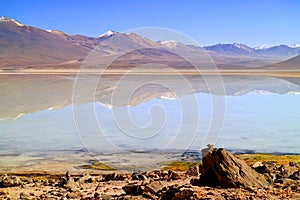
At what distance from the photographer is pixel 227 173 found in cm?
1075

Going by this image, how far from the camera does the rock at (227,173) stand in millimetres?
10703

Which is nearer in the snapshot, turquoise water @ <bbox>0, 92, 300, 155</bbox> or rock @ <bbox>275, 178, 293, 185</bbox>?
rock @ <bbox>275, 178, 293, 185</bbox>

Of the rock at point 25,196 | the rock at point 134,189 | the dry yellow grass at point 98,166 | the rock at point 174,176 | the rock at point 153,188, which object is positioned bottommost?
the dry yellow grass at point 98,166

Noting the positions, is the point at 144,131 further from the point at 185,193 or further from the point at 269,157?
the point at 185,193

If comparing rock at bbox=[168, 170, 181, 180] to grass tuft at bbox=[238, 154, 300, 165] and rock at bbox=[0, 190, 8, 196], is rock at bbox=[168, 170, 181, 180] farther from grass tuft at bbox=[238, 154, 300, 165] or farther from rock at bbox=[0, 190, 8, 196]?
grass tuft at bbox=[238, 154, 300, 165]

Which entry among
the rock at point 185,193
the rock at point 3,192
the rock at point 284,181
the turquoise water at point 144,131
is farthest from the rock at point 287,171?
the turquoise water at point 144,131

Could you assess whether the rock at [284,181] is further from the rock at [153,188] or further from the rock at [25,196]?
the rock at [25,196]

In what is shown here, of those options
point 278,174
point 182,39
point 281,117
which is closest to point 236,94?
point 281,117

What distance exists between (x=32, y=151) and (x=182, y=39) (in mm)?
12880

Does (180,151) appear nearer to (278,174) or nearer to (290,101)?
(278,174)

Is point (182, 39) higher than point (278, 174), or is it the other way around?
point (182, 39)

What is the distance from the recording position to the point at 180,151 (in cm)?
2798

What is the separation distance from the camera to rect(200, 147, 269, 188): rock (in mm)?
10703

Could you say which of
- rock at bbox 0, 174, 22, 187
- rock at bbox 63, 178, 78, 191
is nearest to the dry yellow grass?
rock at bbox 0, 174, 22, 187
